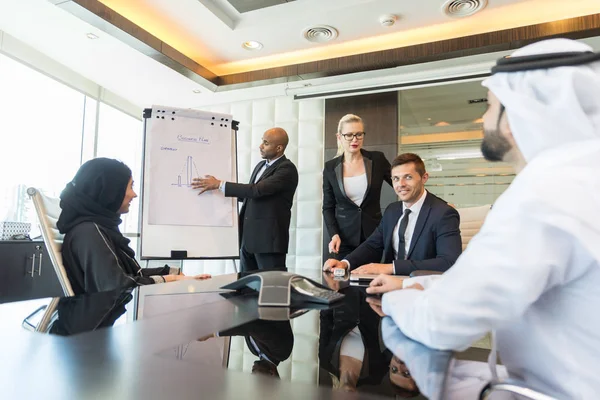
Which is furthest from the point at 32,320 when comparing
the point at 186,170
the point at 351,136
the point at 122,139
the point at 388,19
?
the point at 122,139

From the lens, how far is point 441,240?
6.58ft

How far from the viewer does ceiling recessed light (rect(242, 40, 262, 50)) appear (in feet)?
12.3

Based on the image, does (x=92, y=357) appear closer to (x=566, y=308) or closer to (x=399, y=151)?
(x=566, y=308)

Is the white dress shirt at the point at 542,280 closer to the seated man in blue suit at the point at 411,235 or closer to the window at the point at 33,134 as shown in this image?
the seated man in blue suit at the point at 411,235

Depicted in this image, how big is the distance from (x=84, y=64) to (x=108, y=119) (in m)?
1.22

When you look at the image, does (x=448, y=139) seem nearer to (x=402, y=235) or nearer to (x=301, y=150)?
(x=301, y=150)

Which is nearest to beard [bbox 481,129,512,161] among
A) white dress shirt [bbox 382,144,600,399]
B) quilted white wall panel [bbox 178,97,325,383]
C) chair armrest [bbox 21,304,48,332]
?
white dress shirt [bbox 382,144,600,399]

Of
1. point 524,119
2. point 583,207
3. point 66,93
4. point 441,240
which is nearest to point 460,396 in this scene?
point 583,207

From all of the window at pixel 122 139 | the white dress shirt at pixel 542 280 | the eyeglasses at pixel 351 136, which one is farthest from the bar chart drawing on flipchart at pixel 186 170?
the window at pixel 122 139

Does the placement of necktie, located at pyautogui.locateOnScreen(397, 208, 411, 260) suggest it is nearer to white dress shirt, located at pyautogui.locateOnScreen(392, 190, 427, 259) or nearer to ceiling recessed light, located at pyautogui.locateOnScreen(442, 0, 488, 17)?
white dress shirt, located at pyautogui.locateOnScreen(392, 190, 427, 259)

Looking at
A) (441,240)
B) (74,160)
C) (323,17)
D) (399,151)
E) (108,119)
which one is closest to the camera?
(441,240)

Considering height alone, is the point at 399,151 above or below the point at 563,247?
above

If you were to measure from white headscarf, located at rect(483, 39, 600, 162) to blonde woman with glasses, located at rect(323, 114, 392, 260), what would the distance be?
7.16 feet

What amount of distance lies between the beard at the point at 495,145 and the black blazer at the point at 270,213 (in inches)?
84.4
